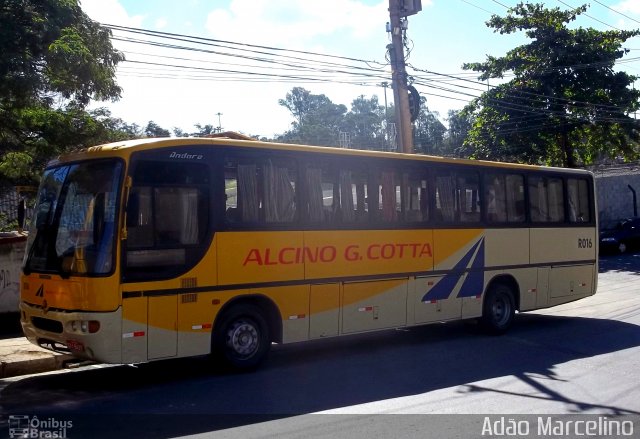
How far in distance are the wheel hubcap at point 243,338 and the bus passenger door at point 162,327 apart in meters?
0.95

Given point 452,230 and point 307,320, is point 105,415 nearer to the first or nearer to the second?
point 307,320

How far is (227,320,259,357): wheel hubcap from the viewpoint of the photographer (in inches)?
392

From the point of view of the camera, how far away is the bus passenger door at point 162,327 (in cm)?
900

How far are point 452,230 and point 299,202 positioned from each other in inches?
141

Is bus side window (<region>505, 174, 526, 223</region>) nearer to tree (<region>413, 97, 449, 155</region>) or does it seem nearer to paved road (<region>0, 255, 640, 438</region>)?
paved road (<region>0, 255, 640, 438</region>)

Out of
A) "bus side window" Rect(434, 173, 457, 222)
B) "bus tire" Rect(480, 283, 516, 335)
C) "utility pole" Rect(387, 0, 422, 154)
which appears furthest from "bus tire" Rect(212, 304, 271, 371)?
"utility pole" Rect(387, 0, 422, 154)

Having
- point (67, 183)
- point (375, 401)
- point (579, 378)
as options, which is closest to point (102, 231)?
point (67, 183)

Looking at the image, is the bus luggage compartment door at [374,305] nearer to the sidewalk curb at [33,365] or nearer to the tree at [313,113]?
the sidewalk curb at [33,365]

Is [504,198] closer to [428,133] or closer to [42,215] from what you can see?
[42,215]

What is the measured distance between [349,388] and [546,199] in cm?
777

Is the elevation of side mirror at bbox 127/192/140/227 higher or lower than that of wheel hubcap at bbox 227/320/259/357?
higher

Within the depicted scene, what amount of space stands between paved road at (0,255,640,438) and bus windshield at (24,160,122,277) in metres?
1.60

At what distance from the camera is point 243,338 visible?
10102 mm

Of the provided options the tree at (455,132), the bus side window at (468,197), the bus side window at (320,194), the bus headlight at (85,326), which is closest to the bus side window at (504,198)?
the bus side window at (468,197)
